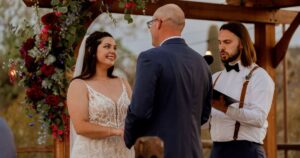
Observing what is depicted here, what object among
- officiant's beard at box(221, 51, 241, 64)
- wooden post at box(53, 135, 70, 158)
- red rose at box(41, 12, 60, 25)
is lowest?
wooden post at box(53, 135, 70, 158)

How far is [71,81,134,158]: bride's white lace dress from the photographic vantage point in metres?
4.85

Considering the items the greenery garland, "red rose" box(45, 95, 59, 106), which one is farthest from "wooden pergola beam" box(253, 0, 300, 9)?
"red rose" box(45, 95, 59, 106)

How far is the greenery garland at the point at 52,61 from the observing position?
5980mm

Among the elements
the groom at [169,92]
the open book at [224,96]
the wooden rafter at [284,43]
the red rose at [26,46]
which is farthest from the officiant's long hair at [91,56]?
the wooden rafter at [284,43]

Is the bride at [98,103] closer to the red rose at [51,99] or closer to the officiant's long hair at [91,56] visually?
the officiant's long hair at [91,56]

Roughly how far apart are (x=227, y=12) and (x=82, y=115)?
295 cm

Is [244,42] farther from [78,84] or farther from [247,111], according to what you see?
[78,84]

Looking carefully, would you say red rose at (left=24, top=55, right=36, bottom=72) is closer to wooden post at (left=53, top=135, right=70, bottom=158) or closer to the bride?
wooden post at (left=53, top=135, right=70, bottom=158)

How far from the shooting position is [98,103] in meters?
4.85

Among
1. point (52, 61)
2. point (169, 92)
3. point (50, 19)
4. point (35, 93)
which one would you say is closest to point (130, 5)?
point (50, 19)

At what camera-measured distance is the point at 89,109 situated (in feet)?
15.8

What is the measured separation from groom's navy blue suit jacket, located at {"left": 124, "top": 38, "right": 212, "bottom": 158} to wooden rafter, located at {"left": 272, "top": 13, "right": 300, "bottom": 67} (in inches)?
151

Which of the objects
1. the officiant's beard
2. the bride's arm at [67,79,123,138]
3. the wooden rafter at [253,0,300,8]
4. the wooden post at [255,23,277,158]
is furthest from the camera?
the wooden post at [255,23,277,158]

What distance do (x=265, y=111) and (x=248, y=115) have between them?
14 cm
